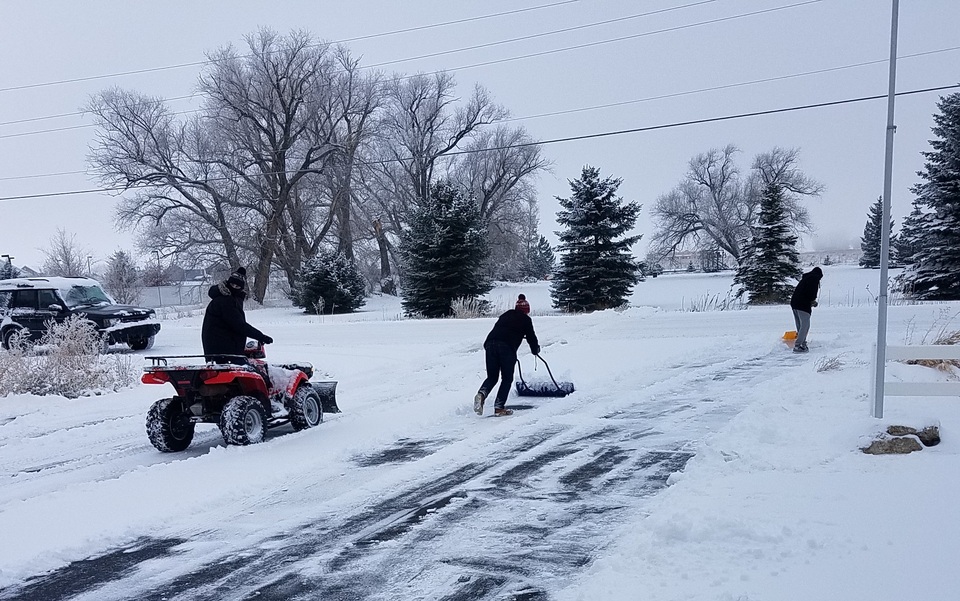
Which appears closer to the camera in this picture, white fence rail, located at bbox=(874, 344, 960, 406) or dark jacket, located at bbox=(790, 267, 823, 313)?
white fence rail, located at bbox=(874, 344, 960, 406)

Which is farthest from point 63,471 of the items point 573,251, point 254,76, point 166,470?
point 254,76

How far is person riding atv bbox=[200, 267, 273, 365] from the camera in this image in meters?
8.58

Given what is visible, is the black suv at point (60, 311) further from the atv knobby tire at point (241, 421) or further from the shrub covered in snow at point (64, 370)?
the atv knobby tire at point (241, 421)

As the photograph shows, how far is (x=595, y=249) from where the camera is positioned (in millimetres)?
33344

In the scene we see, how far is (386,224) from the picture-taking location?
56.8 meters

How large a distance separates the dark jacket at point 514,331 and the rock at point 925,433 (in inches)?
185

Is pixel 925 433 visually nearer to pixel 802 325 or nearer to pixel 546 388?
pixel 546 388

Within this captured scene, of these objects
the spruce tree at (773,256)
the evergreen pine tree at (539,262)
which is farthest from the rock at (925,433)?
the evergreen pine tree at (539,262)

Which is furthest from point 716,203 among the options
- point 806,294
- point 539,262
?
point 806,294

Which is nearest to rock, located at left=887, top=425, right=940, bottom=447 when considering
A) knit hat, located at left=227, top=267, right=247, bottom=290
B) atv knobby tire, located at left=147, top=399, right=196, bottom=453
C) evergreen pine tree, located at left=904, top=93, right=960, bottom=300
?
knit hat, located at left=227, top=267, right=247, bottom=290

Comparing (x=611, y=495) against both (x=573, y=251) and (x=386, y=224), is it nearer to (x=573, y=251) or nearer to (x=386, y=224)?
(x=573, y=251)

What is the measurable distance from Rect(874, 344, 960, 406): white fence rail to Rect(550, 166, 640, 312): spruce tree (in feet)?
82.1

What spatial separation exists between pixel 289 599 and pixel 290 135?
152ft

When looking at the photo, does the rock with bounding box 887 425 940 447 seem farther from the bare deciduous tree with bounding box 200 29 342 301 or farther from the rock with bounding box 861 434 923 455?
the bare deciduous tree with bounding box 200 29 342 301
